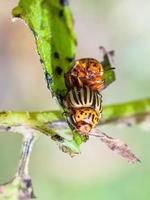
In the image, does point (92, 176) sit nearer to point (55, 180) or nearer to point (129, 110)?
point (55, 180)

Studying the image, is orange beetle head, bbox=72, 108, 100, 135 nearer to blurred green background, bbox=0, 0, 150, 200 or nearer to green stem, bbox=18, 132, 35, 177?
green stem, bbox=18, 132, 35, 177

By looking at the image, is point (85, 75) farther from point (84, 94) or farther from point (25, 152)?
point (25, 152)

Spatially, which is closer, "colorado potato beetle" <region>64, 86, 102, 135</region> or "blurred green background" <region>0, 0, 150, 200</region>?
"colorado potato beetle" <region>64, 86, 102, 135</region>

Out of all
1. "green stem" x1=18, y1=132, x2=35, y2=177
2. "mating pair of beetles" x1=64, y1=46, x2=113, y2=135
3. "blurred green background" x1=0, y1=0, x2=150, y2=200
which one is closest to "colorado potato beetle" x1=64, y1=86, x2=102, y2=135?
"mating pair of beetles" x1=64, y1=46, x2=113, y2=135

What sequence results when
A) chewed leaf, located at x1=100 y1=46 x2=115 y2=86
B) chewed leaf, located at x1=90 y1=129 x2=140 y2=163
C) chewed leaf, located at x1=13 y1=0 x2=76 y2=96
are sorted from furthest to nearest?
1. chewed leaf, located at x1=100 y1=46 x2=115 y2=86
2. chewed leaf, located at x1=90 y1=129 x2=140 y2=163
3. chewed leaf, located at x1=13 y1=0 x2=76 y2=96

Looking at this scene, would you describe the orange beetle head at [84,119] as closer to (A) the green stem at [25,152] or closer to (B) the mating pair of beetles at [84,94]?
(B) the mating pair of beetles at [84,94]

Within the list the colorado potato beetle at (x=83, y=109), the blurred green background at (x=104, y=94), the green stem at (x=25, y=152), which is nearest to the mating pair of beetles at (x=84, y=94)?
the colorado potato beetle at (x=83, y=109)
